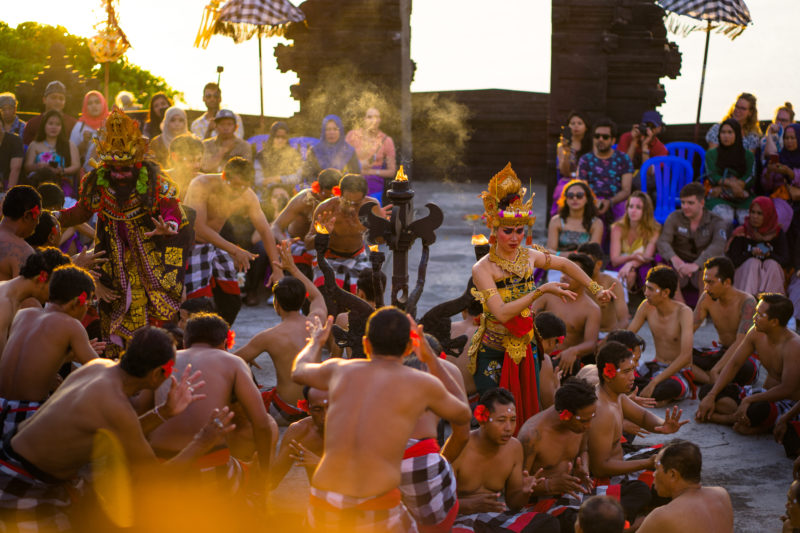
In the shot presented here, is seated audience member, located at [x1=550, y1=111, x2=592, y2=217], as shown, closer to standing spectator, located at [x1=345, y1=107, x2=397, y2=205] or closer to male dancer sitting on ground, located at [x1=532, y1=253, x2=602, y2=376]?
standing spectator, located at [x1=345, y1=107, x2=397, y2=205]

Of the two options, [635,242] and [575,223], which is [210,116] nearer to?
[575,223]

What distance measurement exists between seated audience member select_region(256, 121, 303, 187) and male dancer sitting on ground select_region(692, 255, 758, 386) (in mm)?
5126

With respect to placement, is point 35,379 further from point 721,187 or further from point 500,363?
point 721,187

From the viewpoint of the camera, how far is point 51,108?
1007 cm

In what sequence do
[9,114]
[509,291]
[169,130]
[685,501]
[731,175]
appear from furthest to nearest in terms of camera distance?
[9,114]
[169,130]
[731,175]
[509,291]
[685,501]

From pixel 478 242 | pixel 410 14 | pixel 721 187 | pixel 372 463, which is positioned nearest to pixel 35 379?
pixel 372 463

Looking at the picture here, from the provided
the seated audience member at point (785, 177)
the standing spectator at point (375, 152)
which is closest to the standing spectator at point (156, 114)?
the standing spectator at point (375, 152)

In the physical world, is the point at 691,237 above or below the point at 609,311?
above

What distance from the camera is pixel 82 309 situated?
4.70 metres

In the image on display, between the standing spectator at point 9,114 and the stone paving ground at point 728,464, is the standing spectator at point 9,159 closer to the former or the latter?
the standing spectator at point 9,114

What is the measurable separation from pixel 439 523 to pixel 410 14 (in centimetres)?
1046

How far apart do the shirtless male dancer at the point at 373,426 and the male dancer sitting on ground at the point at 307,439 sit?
1.03m

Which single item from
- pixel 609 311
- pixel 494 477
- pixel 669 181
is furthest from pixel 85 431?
pixel 669 181

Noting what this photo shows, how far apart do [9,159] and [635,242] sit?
696cm
